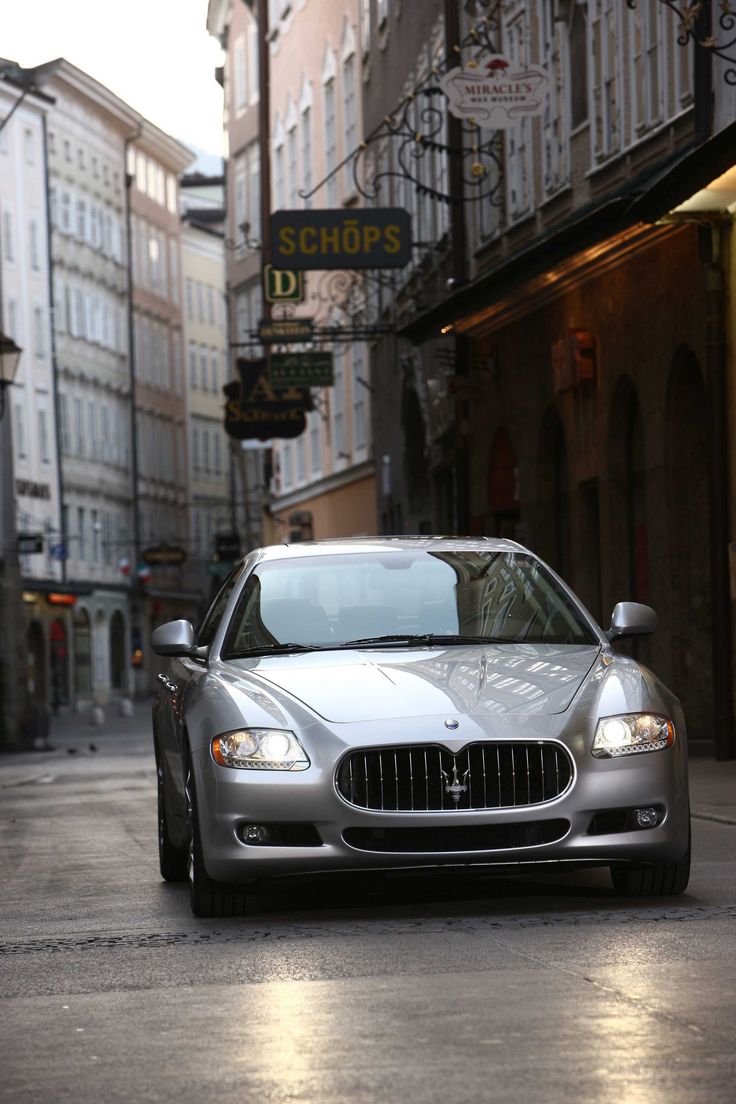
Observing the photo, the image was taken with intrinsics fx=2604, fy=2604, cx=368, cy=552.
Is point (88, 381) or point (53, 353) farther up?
point (53, 353)

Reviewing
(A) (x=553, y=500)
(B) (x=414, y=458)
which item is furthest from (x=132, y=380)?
(A) (x=553, y=500)

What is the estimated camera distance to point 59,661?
8912 cm

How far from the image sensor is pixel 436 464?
38.0m

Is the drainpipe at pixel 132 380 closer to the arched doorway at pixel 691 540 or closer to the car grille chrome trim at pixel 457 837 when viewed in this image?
the arched doorway at pixel 691 540

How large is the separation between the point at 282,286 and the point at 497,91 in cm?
1647

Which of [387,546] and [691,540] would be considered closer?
[387,546]

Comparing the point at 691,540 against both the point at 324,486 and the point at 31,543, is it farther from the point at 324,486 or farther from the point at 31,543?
the point at 324,486

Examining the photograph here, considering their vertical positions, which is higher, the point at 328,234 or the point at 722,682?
the point at 328,234

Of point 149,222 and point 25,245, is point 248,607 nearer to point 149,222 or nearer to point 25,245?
point 25,245

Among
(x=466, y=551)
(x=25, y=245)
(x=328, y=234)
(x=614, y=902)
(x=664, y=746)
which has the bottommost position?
(x=614, y=902)

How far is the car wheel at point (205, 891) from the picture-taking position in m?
10.2

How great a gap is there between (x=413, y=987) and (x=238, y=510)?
113 meters

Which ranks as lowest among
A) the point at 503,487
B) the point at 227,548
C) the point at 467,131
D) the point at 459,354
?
the point at 227,548

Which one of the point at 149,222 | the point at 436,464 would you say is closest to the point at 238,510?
the point at 149,222
